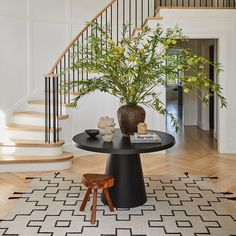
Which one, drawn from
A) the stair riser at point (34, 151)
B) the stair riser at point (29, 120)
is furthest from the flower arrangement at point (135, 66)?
the stair riser at point (29, 120)

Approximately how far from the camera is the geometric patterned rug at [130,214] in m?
3.02

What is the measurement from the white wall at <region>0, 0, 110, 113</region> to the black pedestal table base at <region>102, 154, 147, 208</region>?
3305 mm

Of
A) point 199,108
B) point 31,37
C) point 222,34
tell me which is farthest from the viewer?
point 199,108

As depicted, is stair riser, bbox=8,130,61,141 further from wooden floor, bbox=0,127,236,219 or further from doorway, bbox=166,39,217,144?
doorway, bbox=166,39,217,144

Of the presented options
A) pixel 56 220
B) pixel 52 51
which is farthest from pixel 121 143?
pixel 52 51

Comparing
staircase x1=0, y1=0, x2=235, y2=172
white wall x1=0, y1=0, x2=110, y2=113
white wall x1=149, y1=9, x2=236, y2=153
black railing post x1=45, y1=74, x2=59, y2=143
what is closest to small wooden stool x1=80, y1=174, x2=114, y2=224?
staircase x1=0, y1=0, x2=235, y2=172

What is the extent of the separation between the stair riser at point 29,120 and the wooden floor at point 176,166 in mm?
849

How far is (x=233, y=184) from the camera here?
438 cm

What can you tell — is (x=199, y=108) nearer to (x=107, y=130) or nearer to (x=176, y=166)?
(x=176, y=166)

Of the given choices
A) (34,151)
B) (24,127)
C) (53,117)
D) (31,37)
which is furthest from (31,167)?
(31,37)

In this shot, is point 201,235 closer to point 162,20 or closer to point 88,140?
point 88,140

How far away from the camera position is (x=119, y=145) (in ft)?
10.7

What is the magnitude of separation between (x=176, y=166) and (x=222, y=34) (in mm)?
2529

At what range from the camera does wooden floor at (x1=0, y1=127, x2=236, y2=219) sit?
14.1 ft
